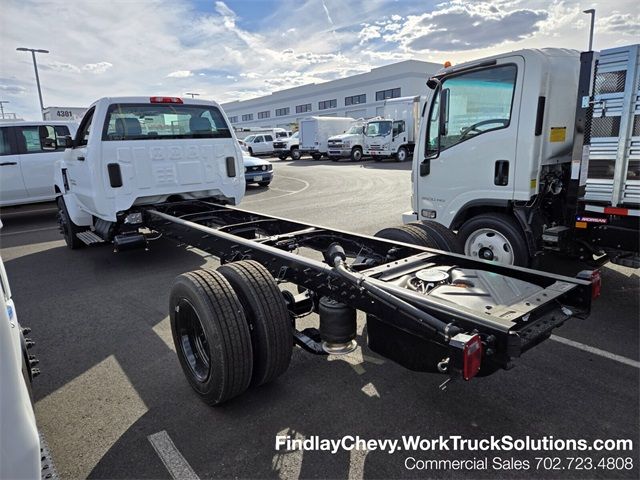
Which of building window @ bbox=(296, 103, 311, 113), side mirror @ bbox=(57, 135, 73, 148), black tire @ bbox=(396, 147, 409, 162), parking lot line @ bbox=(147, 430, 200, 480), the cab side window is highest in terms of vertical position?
building window @ bbox=(296, 103, 311, 113)

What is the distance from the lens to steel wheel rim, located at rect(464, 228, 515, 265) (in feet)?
16.3

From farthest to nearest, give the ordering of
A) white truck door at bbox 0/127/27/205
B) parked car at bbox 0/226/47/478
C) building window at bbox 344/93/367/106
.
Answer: building window at bbox 344/93/367/106 → white truck door at bbox 0/127/27/205 → parked car at bbox 0/226/47/478

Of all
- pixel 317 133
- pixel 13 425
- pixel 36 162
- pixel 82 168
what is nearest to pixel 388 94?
pixel 317 133

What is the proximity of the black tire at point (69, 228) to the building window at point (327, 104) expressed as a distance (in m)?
61.0

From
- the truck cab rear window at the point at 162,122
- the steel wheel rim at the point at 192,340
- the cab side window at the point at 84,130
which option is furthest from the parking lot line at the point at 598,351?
the cab side window at the point at 84,130

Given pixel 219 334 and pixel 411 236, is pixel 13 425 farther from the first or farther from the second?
pixel 411 236

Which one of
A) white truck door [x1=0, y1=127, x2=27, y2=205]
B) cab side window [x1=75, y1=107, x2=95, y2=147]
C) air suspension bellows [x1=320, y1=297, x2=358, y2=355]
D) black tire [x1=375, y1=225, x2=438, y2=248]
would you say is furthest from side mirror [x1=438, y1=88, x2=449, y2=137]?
white truck door [x1=0, y1=127, x2=27, y2=205]

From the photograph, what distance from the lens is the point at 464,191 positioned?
535 cm

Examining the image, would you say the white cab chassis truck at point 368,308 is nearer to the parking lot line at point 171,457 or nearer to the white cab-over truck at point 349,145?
the parking lot line at point 171,457

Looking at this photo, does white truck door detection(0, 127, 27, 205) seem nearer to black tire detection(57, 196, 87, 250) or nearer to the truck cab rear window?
black tire detection(57, 196, 87, 250)

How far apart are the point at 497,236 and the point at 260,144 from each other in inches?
1138

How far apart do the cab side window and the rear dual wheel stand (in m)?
4.53

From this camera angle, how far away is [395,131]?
80.2ft

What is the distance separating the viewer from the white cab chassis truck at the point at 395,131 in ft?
78.6
